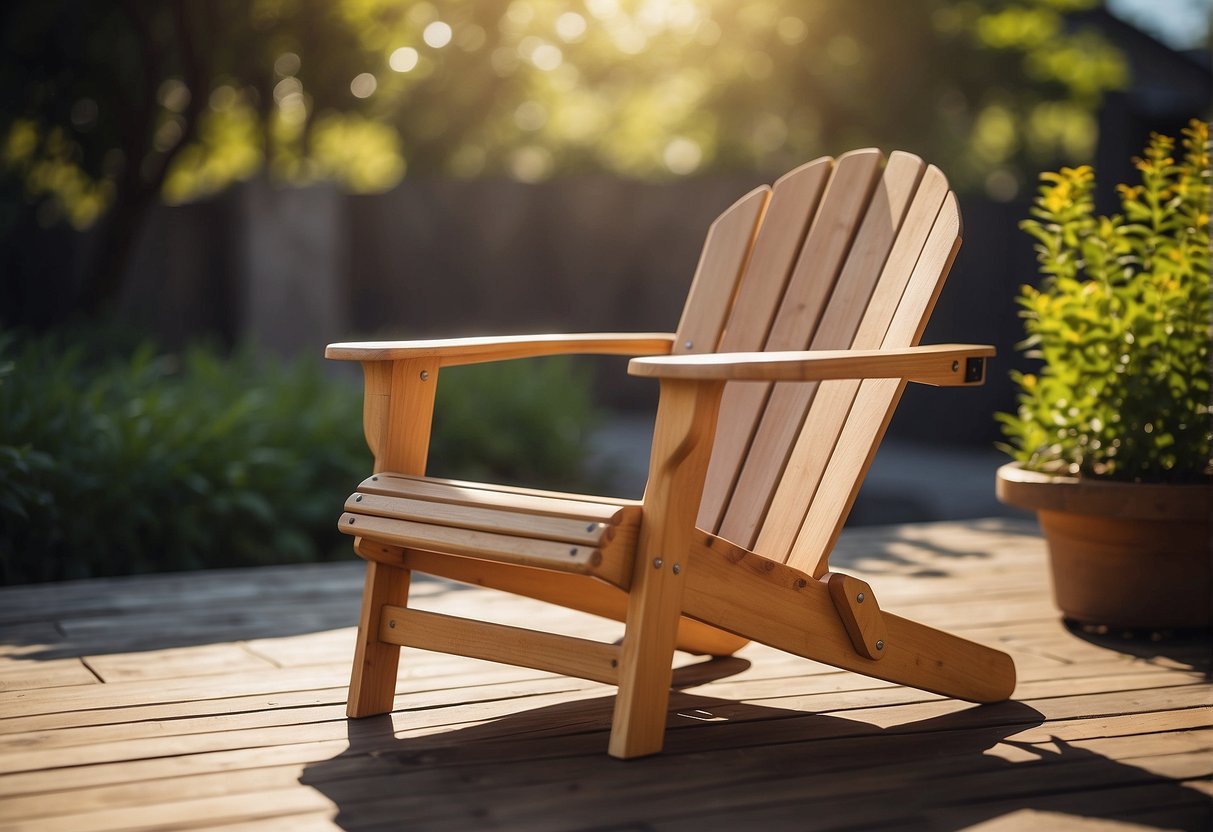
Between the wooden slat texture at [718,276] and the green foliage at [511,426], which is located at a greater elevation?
the wooden slat texture at [718,276]

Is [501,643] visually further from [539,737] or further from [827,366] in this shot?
[827,366]

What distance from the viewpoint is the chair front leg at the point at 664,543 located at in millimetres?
1729

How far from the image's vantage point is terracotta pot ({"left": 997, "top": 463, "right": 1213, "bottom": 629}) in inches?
98.7

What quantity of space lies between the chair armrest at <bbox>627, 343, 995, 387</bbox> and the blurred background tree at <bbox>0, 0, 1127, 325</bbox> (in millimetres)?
4969

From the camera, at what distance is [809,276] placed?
237cm

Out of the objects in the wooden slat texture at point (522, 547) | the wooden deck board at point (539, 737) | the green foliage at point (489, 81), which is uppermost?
the green foliage at point (489, 81)

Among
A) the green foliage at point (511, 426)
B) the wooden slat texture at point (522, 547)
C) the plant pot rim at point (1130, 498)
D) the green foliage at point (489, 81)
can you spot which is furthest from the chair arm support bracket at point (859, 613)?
the green foliage at point (489, 81)

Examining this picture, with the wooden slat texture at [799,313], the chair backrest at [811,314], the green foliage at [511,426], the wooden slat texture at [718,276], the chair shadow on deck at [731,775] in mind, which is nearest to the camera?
the chair shadow on deck at [731,775]

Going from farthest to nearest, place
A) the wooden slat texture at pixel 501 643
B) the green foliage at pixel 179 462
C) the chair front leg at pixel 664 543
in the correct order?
the green foliage at pixel 179 462 → the wooden slat texture at pixel 501 643 → the chair front leg at pixel 664 543

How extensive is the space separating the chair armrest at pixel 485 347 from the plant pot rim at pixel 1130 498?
0.84 metres

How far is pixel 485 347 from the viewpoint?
2123 millimetres

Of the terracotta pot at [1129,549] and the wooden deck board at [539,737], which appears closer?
the wooden deck board at [539,737]

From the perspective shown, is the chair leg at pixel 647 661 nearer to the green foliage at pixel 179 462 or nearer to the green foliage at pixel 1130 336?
the green foliage at pixel 1130 336

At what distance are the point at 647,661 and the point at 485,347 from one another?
63cm
